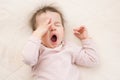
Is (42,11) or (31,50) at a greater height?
(42,11)

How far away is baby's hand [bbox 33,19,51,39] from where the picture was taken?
115cm

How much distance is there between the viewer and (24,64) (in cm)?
123

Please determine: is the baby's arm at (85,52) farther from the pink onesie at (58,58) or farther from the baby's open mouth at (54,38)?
the baby's open mouth at (54,38)

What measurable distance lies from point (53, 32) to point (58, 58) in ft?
0.40

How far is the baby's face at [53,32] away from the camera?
120cm

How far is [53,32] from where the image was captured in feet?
3.93

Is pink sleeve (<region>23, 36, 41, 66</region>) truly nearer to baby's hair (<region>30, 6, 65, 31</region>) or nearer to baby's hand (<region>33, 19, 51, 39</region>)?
baby's hand (<region>33, 19, 51, 39</region>)

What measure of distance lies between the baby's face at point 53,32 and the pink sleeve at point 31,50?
8cm

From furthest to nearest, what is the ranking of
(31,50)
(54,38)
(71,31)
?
(71,31), (54,38), (31,50)

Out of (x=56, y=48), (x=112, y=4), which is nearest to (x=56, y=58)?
(x=56, y=48)

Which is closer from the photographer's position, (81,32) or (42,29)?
(42,29)

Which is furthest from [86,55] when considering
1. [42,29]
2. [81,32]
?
[42,29]

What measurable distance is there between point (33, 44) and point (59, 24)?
0.62 feet

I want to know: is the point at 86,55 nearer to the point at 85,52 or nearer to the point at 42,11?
A: the point at 85,52
